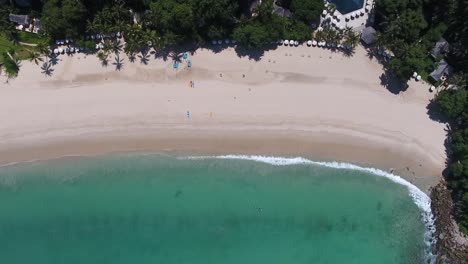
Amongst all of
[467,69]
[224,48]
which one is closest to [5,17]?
[224,48]

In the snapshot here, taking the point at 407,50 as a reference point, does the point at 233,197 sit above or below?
below

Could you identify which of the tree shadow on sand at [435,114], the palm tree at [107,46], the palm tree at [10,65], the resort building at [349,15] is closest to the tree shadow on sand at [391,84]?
the tree shadow on sand at [435,114]

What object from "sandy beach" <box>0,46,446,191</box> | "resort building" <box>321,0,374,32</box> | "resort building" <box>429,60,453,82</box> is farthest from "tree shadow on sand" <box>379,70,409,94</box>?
"resort building" <box>321,0,374,32</box>

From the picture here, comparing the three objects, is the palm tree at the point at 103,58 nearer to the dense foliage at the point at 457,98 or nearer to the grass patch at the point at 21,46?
the grass patch at the point at 21,46

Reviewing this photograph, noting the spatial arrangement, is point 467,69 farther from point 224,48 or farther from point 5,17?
point 5,17

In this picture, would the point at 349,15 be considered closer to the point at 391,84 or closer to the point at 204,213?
the point at 391,84

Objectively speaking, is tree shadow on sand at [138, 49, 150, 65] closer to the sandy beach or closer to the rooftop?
the sandy beach

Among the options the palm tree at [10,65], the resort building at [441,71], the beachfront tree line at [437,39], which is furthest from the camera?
the palm tree at [10,65]
